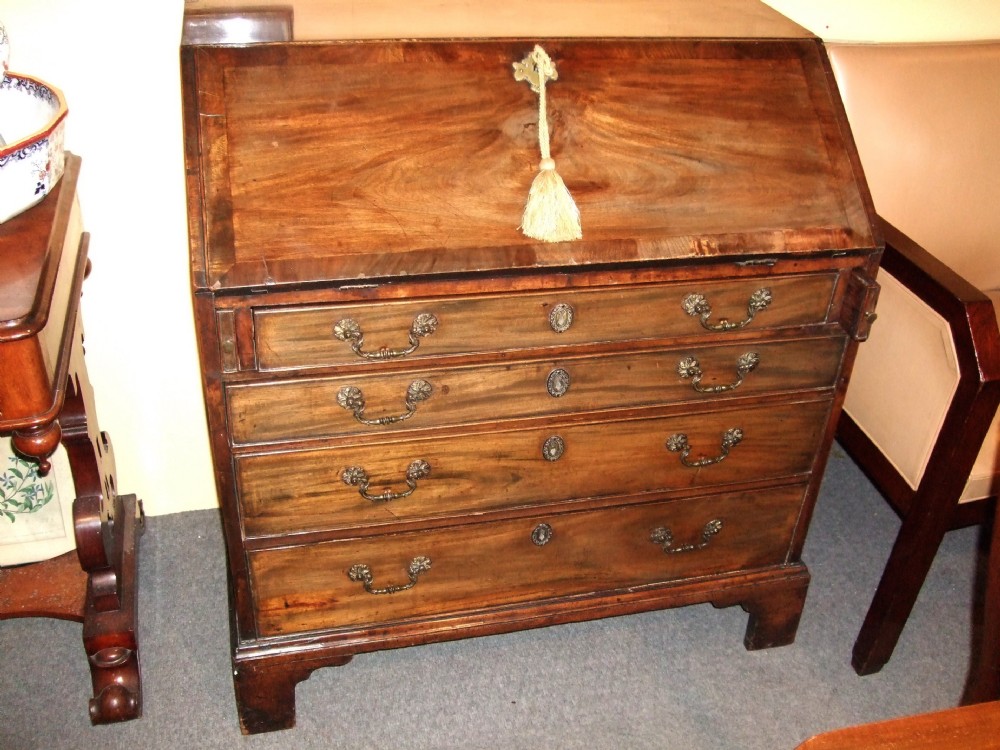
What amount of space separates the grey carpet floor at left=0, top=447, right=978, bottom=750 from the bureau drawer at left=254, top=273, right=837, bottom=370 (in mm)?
767

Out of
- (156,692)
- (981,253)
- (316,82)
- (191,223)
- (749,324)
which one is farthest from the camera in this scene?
(981,253)

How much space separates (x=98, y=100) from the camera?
1645mm

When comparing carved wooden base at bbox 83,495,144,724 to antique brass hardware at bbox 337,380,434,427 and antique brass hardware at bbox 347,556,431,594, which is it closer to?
antique brass hardware at bbox 347,556,431,594

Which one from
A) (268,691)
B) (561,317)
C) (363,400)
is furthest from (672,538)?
(268,691)

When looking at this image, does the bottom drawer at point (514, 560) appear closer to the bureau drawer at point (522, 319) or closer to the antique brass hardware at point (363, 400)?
the antique brass hardware at point (363, 400)

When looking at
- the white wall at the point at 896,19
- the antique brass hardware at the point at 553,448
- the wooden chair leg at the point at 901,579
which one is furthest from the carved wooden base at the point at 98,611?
the white wall at the point at 896,19

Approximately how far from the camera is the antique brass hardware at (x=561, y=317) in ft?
4.50

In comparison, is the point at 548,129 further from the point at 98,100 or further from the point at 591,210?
the point at 98,100

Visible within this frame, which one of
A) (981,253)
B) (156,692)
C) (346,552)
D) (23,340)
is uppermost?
(23,340)

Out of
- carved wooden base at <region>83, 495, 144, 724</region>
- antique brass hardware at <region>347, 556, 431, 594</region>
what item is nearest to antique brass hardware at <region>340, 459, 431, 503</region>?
antique brass hardware at <region>347, 556, 431, 594</region>

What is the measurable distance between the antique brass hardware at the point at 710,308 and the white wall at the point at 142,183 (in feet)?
2.74

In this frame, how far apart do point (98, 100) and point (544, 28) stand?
81 centimetres

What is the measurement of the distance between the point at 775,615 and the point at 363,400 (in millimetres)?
995

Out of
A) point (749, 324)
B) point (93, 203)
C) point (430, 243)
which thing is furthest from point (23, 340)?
point (749, 324)
